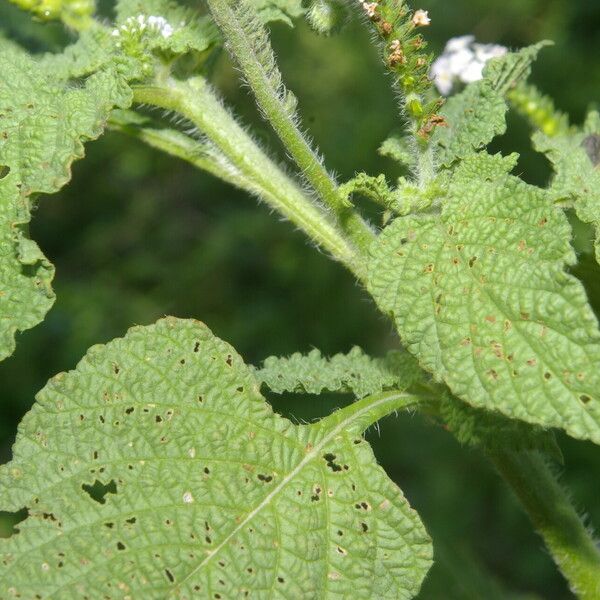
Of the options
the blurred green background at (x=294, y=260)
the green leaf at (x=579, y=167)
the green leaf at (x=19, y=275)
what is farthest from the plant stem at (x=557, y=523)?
the blurred green background at (x=294, y=260)

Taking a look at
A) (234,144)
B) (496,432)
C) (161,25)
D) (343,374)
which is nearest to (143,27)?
(161,25)

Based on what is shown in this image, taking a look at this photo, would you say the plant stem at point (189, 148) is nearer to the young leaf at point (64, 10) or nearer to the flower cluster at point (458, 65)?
the young leaf at point (64, 10)

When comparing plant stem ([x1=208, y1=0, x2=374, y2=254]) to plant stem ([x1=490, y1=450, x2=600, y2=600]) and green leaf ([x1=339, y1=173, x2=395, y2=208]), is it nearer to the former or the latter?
green leaf ([x1=339, y1=173, x2=395, y2=208])

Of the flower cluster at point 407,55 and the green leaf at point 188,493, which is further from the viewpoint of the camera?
the flower cluster at point 407,55

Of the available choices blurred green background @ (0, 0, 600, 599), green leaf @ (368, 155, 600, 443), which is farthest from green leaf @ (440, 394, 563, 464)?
blurred green background @ (0, 0, 600, 599)

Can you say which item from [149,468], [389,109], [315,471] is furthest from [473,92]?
[389,109]
